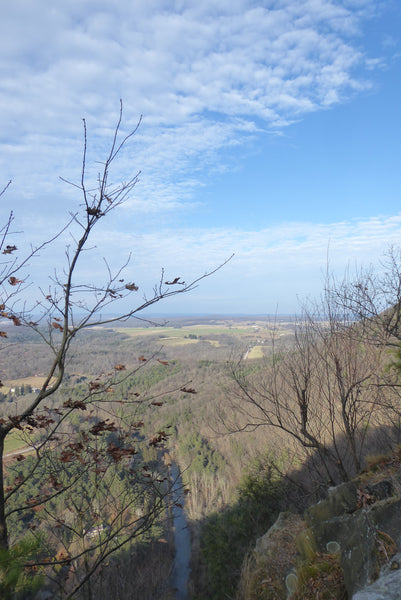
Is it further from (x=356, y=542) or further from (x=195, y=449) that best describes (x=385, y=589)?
(x=195, y=449)

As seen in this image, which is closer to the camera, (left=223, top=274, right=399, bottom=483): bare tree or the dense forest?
the dense forest

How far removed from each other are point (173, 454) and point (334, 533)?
960 inches

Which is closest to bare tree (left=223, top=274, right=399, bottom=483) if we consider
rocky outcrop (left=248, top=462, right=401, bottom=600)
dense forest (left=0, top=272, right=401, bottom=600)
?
dense forest (left=0, top=272, right=401, bottom=600)

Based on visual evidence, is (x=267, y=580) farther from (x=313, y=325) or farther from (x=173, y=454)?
(x=173, y=454)

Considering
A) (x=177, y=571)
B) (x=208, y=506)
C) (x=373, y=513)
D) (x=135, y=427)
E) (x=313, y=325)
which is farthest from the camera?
(x=208, y=506)

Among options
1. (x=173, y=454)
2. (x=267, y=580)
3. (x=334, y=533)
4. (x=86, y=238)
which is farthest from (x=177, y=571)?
(x=86, y=238)

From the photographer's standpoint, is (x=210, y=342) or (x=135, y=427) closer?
(x=135, y=427)

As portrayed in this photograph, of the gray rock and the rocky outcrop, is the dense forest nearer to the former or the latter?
the rocky outcrop

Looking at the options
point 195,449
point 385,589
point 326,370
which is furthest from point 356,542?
point 195,449

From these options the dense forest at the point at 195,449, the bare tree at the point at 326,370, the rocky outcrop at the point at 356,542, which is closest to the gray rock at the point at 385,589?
the rocky outcrop at the point at 356,542

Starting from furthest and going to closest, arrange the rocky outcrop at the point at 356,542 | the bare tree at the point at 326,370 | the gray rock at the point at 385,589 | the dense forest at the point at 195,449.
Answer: the bare tree at the point at 326,370, the dense forest at the point at 195,449, the rocky outcrop at the point at 356,542, the gray rock at the point at 385,589

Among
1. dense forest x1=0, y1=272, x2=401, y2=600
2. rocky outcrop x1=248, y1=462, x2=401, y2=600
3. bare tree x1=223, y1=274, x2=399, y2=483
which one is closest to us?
rocky outcrop x1=248, y1=462, x2=401, y2=600

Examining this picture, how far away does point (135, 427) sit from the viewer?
12.7 feet

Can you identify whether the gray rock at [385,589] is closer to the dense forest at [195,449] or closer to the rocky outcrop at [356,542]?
the rocky outcrop at [356,542]
